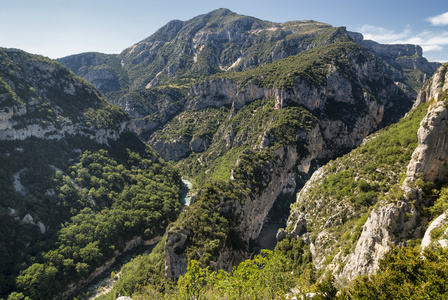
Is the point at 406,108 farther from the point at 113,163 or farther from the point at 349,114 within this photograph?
the point at 113,163

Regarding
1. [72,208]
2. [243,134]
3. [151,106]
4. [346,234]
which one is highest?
[151,106]

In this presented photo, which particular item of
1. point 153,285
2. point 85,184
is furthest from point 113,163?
point 153,285

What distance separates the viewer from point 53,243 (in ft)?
209

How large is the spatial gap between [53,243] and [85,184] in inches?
988

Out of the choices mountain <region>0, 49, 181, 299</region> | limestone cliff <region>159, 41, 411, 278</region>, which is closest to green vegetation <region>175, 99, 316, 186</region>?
limestone cliff <region>159, 41, 411, 278</region>

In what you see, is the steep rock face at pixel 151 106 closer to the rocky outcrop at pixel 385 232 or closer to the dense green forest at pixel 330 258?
the dense green forest at pixel 330 258

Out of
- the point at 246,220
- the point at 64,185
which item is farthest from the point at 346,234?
the point at 64,185

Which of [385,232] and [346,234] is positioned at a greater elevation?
[385,232]

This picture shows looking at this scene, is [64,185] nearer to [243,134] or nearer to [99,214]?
[99,214]

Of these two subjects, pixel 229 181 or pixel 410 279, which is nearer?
pixel 410 279

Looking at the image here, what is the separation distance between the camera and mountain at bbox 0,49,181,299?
2359 inches

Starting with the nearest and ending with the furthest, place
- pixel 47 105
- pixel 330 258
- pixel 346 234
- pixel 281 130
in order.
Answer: pixel 330 258 < pixel 346 234 < pixel 281 130 < pixel 47 105

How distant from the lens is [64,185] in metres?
77.6

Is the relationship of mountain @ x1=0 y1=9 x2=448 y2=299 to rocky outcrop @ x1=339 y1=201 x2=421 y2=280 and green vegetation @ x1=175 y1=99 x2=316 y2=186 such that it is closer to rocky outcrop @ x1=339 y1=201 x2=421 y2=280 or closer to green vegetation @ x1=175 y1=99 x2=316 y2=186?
rocky outcrop @ x1=339 y1=201 x2=421 y2=280
